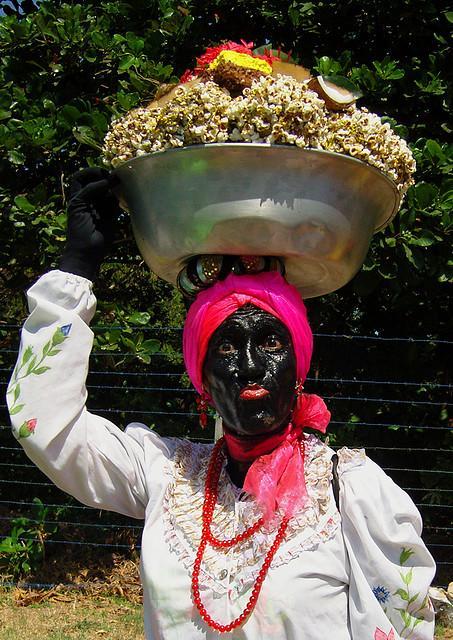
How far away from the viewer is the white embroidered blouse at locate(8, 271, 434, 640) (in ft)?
6.18

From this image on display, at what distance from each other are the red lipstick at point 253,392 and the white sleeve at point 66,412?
1.08 ft

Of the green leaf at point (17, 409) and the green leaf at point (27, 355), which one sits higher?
the green leaf at point (27, 355)

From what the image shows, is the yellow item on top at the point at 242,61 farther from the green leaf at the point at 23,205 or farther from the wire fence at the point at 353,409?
the wire fence at the point at 353,409

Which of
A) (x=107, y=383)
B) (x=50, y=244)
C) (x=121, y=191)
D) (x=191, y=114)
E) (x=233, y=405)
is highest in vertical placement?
(x=191, y=114)

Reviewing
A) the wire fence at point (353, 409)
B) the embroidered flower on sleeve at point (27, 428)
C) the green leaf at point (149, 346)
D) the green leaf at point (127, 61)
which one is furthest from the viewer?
the wire fence at point (353, 409)

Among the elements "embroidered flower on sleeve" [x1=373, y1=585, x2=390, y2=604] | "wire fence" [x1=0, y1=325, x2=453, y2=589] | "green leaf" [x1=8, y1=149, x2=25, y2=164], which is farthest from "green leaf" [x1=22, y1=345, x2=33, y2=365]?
"wire fence" [x1=0, y1=325, x2=453, y2=589]

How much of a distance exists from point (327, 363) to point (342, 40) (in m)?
2.14

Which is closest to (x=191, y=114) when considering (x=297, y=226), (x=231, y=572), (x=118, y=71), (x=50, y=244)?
(x=297, y=226)

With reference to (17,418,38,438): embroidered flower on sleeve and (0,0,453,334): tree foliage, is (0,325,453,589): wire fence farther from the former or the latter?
(17,418,38,438): embroidered flower on sleeve

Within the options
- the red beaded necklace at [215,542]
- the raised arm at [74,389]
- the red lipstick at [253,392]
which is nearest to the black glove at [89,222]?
the raised arm at [74,389]

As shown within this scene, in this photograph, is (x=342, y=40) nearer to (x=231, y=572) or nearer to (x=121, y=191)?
(x=121, y=191)

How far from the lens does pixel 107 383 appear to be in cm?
531

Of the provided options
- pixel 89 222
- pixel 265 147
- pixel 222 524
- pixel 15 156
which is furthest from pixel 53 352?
pixel 15 156

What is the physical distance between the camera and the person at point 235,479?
189 cm
